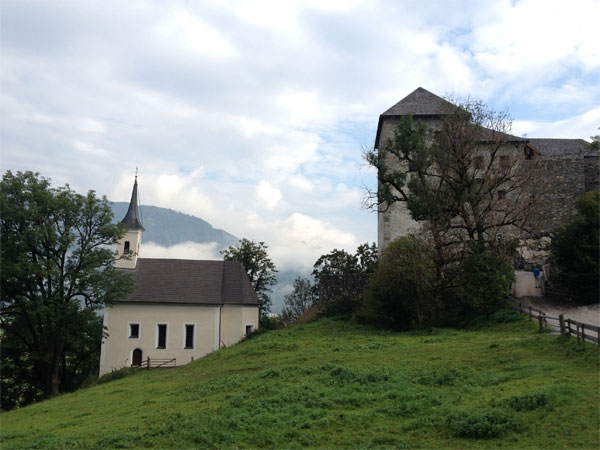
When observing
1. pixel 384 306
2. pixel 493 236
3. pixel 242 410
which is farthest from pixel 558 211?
pixel 242 410

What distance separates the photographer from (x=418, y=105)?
39.7m

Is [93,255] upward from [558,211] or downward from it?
downward

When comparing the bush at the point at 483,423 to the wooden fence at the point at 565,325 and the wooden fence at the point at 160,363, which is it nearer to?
the wooden fence at the point at 565,325

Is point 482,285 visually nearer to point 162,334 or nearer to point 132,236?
point 162,334

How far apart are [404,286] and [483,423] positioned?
1660cm

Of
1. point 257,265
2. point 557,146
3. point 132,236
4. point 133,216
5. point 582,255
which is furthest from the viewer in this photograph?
point 257,265

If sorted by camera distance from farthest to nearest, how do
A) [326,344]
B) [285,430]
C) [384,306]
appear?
[384,306]
[326,344]
[285,430]

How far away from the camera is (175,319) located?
135 feet

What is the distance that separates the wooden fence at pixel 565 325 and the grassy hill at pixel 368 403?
15.6 inches

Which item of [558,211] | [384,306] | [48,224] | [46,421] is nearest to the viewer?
[46,421]

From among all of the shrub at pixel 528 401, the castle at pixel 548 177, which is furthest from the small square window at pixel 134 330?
the shrub at pixel 528 401

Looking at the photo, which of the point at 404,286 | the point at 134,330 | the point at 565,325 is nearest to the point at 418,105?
the point at 404,286

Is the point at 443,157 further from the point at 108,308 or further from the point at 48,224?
the point at 108,308

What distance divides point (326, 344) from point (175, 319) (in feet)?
63.7
